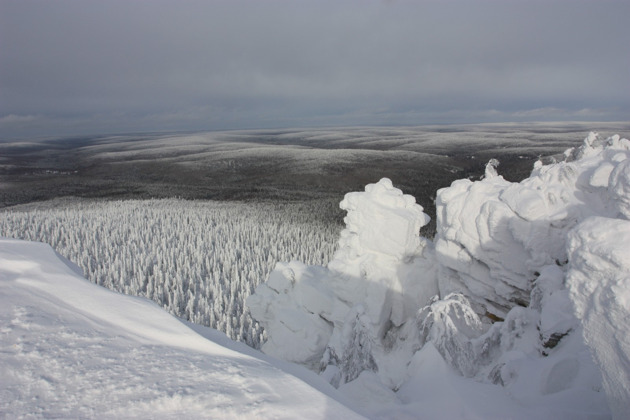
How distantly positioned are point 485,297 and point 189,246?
2799 cm

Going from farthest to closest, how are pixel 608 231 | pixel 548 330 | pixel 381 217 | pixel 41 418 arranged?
pixel 381 217, pixel 548 330, pixel 608 231, pixel 41 418

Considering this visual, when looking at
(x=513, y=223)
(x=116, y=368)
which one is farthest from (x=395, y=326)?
(x=116, y=368)

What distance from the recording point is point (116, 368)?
414 centimetres

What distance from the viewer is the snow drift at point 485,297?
16.0ft

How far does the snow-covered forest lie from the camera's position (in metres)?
23.2

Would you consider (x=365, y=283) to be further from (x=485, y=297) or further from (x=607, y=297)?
(x=607, y=297)

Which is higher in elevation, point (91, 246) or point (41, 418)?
point (41, 418)

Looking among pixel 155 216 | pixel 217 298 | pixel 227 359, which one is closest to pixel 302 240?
pixel 217 298

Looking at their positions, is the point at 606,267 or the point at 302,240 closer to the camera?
the point at 606,267

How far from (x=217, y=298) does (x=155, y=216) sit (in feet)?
99.6

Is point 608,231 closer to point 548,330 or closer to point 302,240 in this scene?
point 548,330

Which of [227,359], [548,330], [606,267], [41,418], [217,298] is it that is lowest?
[217,298]

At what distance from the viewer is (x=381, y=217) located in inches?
564

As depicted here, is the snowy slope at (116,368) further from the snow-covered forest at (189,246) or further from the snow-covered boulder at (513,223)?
the snow-covered forest at (189,246)
